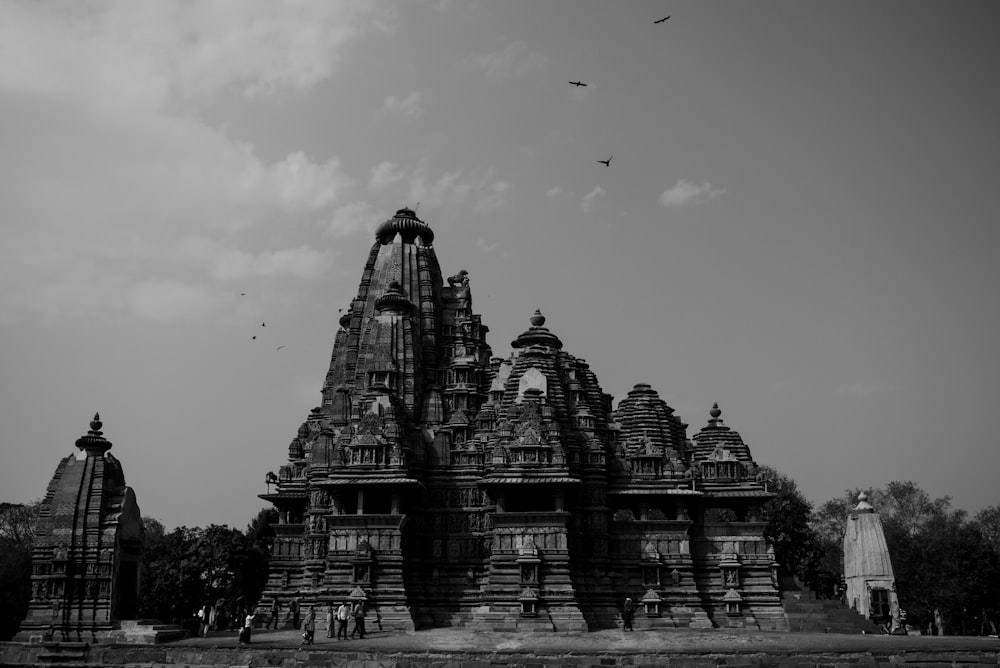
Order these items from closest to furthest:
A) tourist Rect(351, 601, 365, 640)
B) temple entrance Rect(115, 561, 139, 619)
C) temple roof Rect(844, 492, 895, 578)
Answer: temple entrance Rect(115, 561, 139, 619) → tourist Rect(351, 601, 365, 640) → temple roof Rect(844, 492, 895, 578)

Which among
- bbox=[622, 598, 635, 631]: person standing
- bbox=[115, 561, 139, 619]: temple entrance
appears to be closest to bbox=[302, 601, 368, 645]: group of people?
bbox=[115, 561, 139, 619]: temple entrance

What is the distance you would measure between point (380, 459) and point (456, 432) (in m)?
4.94

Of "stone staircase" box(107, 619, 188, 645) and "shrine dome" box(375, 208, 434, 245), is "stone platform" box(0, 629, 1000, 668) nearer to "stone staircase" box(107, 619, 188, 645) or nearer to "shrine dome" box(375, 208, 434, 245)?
"stone staircase" box(107, 619, 188, 645)

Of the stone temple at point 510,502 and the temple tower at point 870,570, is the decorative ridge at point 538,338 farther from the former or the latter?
the temple tower at point 870,570

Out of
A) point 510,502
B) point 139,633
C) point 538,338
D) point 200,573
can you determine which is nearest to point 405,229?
point 538,338

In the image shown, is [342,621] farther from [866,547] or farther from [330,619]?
[866,547]

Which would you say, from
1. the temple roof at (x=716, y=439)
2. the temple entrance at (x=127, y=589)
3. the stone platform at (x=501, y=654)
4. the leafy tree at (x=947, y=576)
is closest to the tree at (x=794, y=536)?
the leafy tree at (x=947, y=576)

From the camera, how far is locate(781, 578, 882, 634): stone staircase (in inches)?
1433

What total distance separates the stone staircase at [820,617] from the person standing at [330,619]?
18.3m

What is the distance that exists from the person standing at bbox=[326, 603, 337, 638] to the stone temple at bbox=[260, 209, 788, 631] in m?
0.62

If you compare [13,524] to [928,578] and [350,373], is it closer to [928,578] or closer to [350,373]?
[350,373]

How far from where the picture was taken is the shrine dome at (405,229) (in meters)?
52.2

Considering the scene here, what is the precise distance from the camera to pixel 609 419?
156 ft

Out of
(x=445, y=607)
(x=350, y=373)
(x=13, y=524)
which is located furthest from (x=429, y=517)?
(x=13, y=524)
